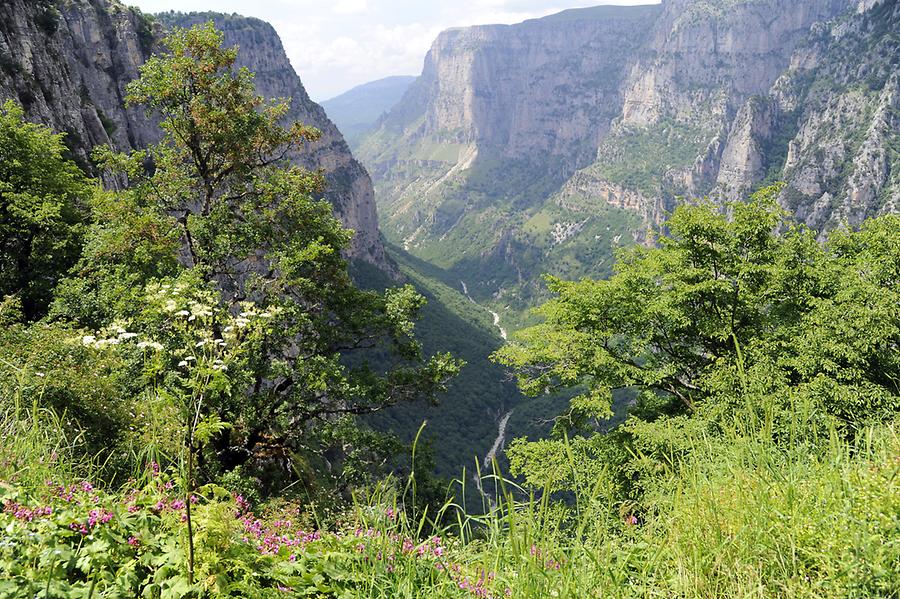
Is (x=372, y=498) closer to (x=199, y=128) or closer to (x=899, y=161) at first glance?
(x=199, y=128)

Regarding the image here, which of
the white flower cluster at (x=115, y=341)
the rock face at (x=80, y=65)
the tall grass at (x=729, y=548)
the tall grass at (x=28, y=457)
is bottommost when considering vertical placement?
the tall grass at (x=729, y=548)

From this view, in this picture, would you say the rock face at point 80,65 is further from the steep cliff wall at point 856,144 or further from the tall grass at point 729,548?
the steep cliff wall at point 856,144

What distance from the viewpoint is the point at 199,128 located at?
14.5 metres

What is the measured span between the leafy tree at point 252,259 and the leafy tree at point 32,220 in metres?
2.14

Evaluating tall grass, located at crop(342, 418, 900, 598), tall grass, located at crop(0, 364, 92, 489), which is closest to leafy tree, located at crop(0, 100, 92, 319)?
tall grass, located at crop(0, 364, 92, 489)

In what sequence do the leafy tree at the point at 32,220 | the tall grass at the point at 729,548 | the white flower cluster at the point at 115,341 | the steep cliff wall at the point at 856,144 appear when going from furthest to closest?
the steep cliff wall at the point at 856,144
the leafy tree at the point at 32,220
the white flower cluster at the point at 115,341
the tall grass at the point at 729,548

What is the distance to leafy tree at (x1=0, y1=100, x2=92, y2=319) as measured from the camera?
15.9 meters

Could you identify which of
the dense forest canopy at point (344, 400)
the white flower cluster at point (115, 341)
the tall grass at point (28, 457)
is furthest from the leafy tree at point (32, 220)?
the white flower cluster at point (115, 341)

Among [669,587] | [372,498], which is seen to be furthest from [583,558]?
[372,498]

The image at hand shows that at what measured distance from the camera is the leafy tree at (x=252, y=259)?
1300cm

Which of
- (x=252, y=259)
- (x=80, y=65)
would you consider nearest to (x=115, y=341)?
(x=252, y=259)

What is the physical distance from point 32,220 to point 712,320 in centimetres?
2328

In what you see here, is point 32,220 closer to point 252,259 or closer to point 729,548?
point 252,259

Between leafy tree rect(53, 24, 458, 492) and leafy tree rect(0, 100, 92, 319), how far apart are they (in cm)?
214
